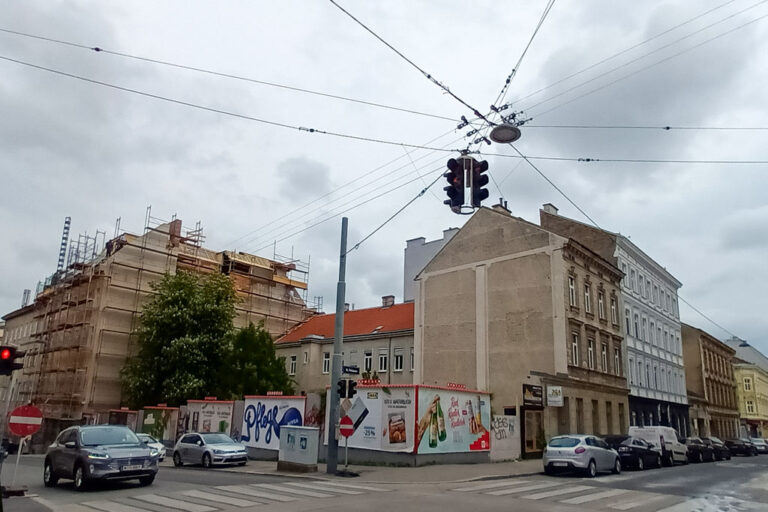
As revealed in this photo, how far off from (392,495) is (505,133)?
8.71 metres

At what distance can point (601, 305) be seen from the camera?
1487 inches

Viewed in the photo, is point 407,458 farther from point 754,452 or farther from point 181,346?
point 754,452

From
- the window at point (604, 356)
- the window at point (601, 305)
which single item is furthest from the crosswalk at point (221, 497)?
the window at point (601, 305)

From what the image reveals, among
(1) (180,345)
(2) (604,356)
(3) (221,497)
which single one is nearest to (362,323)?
(1) (180,345)

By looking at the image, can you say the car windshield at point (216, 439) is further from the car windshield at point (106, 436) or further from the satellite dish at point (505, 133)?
the satellite dish at point (505, 133)

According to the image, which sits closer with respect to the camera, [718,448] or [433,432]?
[433,432]

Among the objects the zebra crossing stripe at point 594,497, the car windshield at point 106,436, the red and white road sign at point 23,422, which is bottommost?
the zebra crossing stripe at point 594,497

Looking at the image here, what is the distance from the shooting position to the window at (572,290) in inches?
Result: 1323

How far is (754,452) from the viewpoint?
47.3m

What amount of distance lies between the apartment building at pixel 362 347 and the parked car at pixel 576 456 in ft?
66.0

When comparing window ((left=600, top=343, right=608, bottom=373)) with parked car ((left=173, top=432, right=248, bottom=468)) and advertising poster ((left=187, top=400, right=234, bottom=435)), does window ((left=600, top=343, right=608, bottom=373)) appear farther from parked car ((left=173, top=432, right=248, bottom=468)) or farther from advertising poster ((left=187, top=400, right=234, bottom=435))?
parked car ((left=173, top=432, right=248, bottom=468))

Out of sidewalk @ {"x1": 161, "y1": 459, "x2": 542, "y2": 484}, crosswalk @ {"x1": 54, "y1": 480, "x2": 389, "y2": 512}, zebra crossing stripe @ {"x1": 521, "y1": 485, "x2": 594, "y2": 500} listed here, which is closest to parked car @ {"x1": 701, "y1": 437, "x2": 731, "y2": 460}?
sidewalk @ {"x1": 161, "y1": 459, "x2": 542, "y2": 484}

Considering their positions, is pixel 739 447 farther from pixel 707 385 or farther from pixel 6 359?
pixel 6 359

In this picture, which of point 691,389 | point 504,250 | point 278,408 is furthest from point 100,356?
point 691,389
